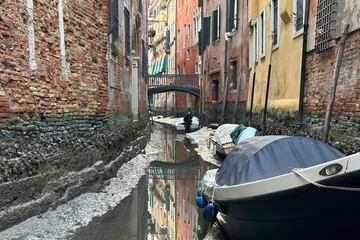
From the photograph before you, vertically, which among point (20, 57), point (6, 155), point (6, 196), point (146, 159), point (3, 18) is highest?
point (3, 18)

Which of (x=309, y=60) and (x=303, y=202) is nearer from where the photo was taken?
(x=303, y=202)

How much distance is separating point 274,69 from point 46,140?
25.4 ft

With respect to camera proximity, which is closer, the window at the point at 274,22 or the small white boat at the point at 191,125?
→ the window at the point at 274,22

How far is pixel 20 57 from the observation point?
216 inches

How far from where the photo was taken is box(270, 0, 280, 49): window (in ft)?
40.4

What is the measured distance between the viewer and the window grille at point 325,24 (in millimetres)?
7851

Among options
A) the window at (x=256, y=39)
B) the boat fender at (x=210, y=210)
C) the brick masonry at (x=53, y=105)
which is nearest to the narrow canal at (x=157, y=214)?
the boat fender at (x=210, y=210)

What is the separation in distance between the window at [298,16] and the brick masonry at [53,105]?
170 inches

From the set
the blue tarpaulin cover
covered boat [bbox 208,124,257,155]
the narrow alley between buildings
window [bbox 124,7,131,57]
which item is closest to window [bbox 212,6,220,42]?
the narrow alley between buildings

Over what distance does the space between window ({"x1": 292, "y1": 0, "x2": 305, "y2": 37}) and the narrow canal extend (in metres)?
4.11

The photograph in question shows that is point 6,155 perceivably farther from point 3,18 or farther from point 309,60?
point 309,60

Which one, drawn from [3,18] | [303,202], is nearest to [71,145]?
[3,18]

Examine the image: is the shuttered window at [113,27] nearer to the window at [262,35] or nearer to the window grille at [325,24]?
the window grille at [325,24]

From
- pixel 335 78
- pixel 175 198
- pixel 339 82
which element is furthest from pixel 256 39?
pixel 175 198
